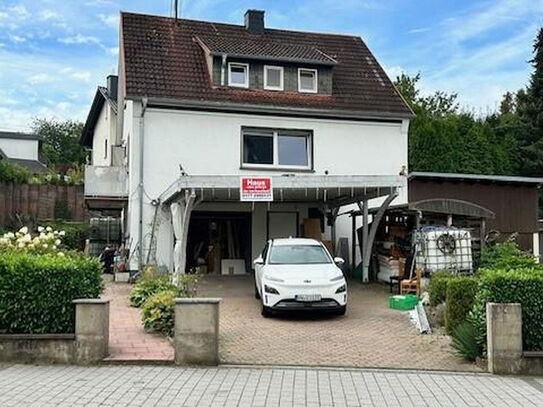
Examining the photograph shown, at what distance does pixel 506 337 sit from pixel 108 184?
50.8 feet

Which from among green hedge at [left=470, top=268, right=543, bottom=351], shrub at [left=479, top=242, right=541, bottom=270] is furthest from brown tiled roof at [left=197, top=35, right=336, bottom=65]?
green hedge at [left=470, top=268, right=543, bottom=351]

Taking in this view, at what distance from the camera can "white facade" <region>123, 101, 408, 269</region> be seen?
20062 millimetres

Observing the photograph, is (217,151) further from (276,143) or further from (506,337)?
(506,337)

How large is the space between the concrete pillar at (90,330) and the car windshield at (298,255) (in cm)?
560

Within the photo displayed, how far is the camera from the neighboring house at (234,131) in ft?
66.0

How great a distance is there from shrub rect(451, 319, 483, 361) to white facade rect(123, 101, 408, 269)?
12.0 metres

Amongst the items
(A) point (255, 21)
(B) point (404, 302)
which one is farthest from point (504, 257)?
(A) point (255, 21)

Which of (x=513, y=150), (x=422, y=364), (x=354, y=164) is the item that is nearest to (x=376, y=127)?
(x=354, y=164)

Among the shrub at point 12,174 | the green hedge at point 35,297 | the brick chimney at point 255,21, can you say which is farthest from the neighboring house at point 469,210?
the shrub at point 12,174

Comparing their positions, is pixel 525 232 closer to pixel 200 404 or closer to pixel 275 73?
pixel 275 73

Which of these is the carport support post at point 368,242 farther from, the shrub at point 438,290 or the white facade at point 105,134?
the white facade at point 105,134

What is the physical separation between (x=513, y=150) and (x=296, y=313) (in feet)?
108

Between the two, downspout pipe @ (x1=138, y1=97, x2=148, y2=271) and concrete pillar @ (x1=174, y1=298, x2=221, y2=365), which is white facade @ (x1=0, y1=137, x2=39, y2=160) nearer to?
downspout pipe @ (x1=138, y1=97, x2=148, y2=271)

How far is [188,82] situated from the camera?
69.8 feet
